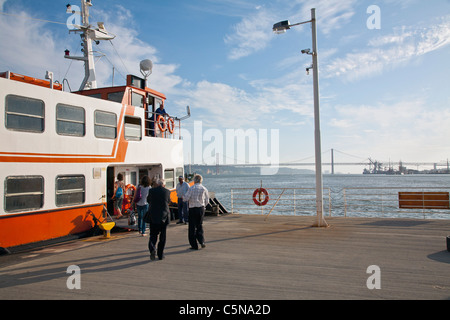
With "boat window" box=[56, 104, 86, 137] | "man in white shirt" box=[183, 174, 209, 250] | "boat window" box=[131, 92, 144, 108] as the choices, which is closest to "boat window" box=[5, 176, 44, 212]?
"boat window" box=[56, 104, 86, 137]

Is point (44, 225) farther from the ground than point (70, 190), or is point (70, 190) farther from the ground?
point (70, 190)

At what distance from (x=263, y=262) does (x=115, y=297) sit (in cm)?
292

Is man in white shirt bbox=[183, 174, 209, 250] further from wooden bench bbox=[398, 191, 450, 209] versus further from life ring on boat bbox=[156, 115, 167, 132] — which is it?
wooden bench bbox=[398, 191, 450, 209]

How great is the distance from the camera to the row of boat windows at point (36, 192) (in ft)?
22.8

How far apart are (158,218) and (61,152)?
3.90m

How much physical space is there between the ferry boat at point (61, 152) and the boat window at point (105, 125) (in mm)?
32

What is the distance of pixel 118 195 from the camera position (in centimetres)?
1021

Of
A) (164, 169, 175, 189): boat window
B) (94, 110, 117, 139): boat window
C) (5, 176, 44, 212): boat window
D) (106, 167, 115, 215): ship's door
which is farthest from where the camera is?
(164, 169, 175, 189): boat window

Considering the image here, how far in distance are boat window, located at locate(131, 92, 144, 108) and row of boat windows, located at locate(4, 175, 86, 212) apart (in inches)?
157

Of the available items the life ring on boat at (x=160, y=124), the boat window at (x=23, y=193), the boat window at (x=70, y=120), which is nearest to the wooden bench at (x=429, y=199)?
the life ring on boat at (x=160, y=124)

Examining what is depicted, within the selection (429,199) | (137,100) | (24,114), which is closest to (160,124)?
(137,100)

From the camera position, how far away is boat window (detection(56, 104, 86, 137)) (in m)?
8.10

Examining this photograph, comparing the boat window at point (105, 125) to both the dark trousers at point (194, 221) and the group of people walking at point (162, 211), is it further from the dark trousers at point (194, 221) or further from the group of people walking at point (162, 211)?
the dark trousers at point (194, 221)

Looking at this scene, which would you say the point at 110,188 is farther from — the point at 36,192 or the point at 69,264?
the point at 69,264
